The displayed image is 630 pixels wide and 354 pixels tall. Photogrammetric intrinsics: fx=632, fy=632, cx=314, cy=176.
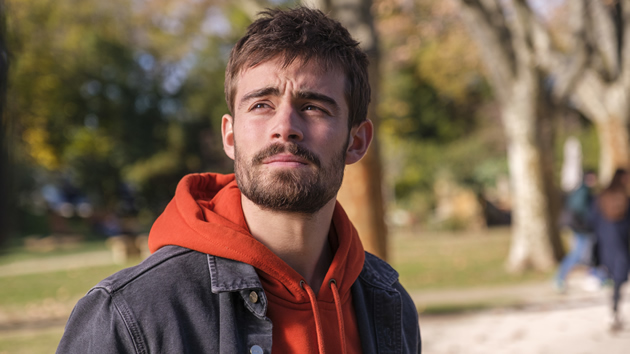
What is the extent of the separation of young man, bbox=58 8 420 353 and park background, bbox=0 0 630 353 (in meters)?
0.56

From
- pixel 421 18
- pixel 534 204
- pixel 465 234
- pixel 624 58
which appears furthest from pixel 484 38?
pixel 465 234

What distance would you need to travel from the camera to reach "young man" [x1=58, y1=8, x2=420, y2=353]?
162 cm

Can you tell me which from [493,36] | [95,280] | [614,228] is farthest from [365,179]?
[95,280]

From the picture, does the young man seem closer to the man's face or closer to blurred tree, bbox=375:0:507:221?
the man's face

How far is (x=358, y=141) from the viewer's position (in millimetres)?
2244

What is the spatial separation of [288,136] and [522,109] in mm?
11136

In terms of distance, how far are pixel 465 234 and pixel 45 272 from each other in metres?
15.0

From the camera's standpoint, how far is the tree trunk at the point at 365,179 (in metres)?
5.80

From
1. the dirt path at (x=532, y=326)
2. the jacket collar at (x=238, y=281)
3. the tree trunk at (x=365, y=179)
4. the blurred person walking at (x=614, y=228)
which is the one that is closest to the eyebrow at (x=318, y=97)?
the jacket collar at (x=238, y=281)

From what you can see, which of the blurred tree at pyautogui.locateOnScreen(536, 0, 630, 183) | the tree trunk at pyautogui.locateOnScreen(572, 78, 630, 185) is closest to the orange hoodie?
the blurred tree at pyautogui.locateOnScreen(536, 0, 630, 183)

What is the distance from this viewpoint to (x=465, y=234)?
24219 millimetres

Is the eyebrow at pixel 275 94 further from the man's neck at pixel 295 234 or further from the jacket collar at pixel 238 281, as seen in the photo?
the jacket collar at pixel 238 281

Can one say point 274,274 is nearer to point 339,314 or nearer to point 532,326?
point 339,314

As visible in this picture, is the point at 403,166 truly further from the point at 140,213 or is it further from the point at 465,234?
the point at 140,213
